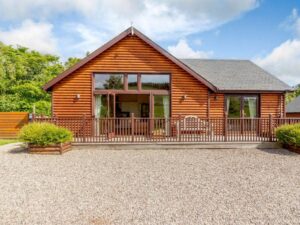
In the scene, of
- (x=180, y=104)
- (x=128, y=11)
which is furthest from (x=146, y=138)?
(x=128, y=11)

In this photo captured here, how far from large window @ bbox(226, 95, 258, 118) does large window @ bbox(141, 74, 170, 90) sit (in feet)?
12.5

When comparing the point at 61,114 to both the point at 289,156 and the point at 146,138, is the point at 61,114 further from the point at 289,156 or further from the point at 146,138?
the point at 289,156

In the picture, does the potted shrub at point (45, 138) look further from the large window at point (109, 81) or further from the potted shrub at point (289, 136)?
the potted shrub at point (289, 136)

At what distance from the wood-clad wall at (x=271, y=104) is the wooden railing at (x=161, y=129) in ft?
10.7

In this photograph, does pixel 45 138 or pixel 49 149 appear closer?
pixel 45 138

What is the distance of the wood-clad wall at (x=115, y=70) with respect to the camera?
13.9 meters

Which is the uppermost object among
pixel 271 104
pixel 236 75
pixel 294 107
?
pixel 236 75

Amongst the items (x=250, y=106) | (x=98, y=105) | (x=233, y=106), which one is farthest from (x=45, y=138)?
(x=250, y=106)

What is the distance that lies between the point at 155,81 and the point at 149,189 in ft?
29.8

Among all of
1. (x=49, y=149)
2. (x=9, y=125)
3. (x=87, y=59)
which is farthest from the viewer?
(x=9, y=125)

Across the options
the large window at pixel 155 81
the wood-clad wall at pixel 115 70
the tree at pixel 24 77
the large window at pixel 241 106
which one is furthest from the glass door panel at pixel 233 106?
the tree at pixel 24 77

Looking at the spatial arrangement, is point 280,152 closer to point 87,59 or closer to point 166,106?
point 166,106

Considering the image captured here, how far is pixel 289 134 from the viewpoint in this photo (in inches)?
425

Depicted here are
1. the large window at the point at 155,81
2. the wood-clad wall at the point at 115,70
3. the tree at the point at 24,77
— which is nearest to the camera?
the wood-clad wall at the point at 115,70
